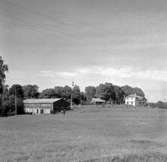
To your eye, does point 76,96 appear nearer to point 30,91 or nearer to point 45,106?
point 30,91

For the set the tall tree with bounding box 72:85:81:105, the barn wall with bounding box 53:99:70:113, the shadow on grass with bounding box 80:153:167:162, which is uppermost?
→ the tall tree with bounding box 72:85:81:105

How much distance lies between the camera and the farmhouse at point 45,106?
3051 inches

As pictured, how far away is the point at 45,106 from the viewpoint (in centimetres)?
7838

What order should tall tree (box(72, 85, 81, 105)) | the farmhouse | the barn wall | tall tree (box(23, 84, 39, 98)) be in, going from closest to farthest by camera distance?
1. the farmhouse
2. the barn wall
3. tall tree (box(72, 85, 81, 105))
4. tall tree (box(23, 84, 39, 98))

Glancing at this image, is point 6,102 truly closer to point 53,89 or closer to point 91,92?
point 53,89

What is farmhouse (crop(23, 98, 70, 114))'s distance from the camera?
7750 cm


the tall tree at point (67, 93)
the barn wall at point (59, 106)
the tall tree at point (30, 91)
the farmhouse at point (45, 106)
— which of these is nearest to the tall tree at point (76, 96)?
the tall tree at point (67, 93)

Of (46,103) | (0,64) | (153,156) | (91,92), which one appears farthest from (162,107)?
(91,92)

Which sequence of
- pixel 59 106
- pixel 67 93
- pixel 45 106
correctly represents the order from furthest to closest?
pixel 67 93 < pixel 59 106 < pixel 45 106

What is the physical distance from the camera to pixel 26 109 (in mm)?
82312

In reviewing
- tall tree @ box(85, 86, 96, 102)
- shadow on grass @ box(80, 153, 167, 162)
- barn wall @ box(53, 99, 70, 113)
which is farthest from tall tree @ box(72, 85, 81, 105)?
shadow on grass @ box(80, 153, 167, 162)

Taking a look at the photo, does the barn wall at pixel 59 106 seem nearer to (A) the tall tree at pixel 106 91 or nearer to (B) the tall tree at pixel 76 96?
(B) the tall tree at pixel 76 96

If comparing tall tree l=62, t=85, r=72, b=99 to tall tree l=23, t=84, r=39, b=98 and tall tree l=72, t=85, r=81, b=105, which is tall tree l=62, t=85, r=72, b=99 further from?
tall tree l=23, t=84, r=39, b=98

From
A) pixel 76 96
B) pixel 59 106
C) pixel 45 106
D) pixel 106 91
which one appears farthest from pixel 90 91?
pixel 45 106
